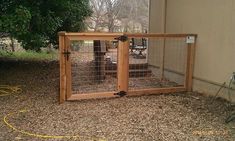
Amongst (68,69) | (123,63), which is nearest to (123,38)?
(123,63)

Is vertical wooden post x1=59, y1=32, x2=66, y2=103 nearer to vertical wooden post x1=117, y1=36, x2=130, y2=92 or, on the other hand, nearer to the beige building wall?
vertical wooden post x1=117, y1=36, x2=130, y2=92

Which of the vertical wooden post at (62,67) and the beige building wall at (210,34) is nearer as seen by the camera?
the vertical wooden post at (62,67)

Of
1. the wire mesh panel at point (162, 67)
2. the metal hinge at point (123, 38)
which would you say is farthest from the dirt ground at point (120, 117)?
A: the metal hinge at point (123, 38)

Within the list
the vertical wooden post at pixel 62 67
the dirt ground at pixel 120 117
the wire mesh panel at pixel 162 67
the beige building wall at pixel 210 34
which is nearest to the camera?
the dirt ground at pixel 120 117

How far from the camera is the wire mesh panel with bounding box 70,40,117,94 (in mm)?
6449

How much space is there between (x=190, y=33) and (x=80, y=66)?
8.82 feet

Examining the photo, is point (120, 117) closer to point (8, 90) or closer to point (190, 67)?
point (190, 67)

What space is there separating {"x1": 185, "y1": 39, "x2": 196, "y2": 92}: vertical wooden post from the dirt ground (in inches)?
9.9

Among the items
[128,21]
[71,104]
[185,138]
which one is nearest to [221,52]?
[185,138]

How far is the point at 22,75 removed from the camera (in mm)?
8039

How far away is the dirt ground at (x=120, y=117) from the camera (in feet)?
14.0

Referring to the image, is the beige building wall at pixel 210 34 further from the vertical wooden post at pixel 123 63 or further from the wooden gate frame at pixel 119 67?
the vertical wooden post at pixel 123 63

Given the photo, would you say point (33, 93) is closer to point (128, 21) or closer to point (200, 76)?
point (200, 76)

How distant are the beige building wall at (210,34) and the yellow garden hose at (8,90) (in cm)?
334
